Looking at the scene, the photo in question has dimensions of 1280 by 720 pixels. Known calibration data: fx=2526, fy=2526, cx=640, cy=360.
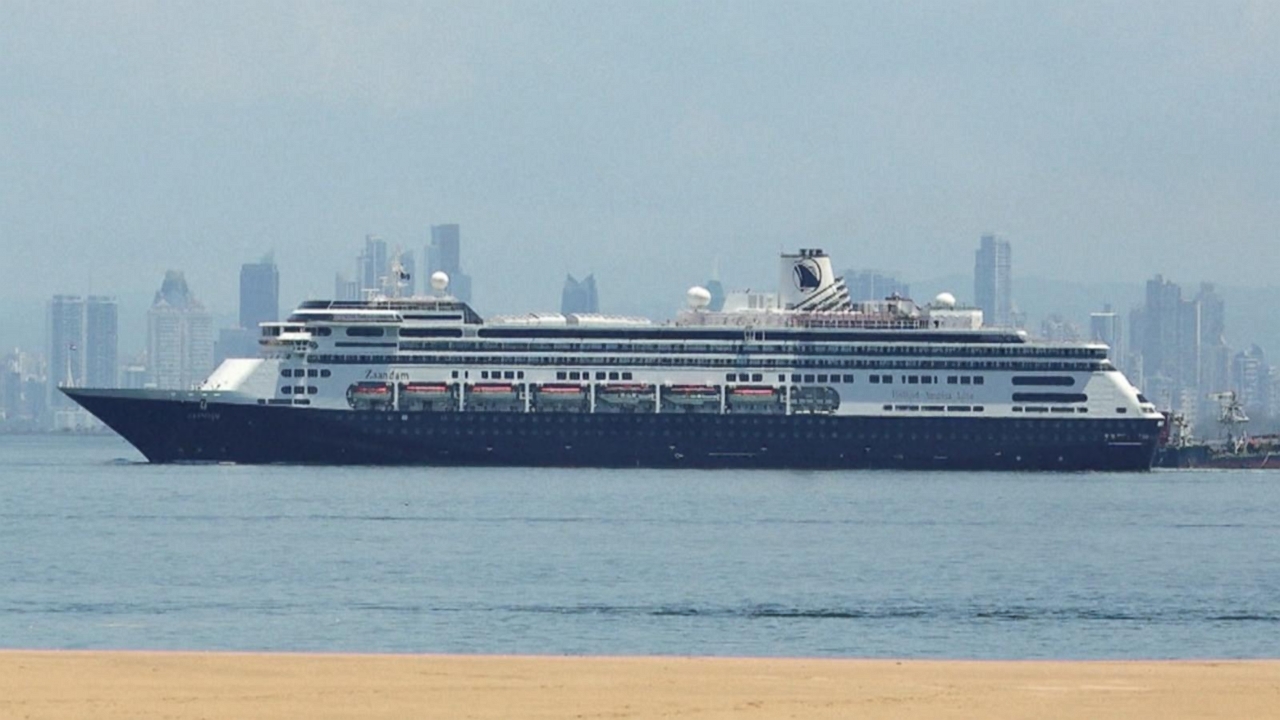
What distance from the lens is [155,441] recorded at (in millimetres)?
101125

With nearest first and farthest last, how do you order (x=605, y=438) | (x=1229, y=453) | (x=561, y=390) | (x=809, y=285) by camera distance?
(x=561, y=390), (x=605, y=438), (x=809, y=285), (x=1229, y=453)

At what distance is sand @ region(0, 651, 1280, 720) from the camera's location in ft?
80.4

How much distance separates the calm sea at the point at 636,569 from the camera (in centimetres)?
3653

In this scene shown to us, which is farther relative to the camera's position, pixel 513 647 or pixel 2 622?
pixel 2 622

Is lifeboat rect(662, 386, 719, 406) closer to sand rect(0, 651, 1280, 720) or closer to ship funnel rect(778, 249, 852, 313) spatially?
ship funnel rect(778, 249, 852, 313)

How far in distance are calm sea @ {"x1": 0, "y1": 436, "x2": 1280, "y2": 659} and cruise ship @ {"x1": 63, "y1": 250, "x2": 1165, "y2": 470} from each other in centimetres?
1098

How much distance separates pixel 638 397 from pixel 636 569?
52.5m

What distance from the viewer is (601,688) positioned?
2653 centimetres

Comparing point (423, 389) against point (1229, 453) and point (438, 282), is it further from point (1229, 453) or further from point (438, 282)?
point (1229, 453)

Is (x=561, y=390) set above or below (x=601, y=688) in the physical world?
above

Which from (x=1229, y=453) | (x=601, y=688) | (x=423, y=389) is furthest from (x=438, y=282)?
(x=601, y=688)

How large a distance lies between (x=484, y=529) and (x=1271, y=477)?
71.2m

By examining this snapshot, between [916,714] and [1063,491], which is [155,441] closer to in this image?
[1063,491]

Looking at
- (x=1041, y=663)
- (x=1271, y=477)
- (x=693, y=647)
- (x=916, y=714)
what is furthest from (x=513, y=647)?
(x=1271, y=477)
